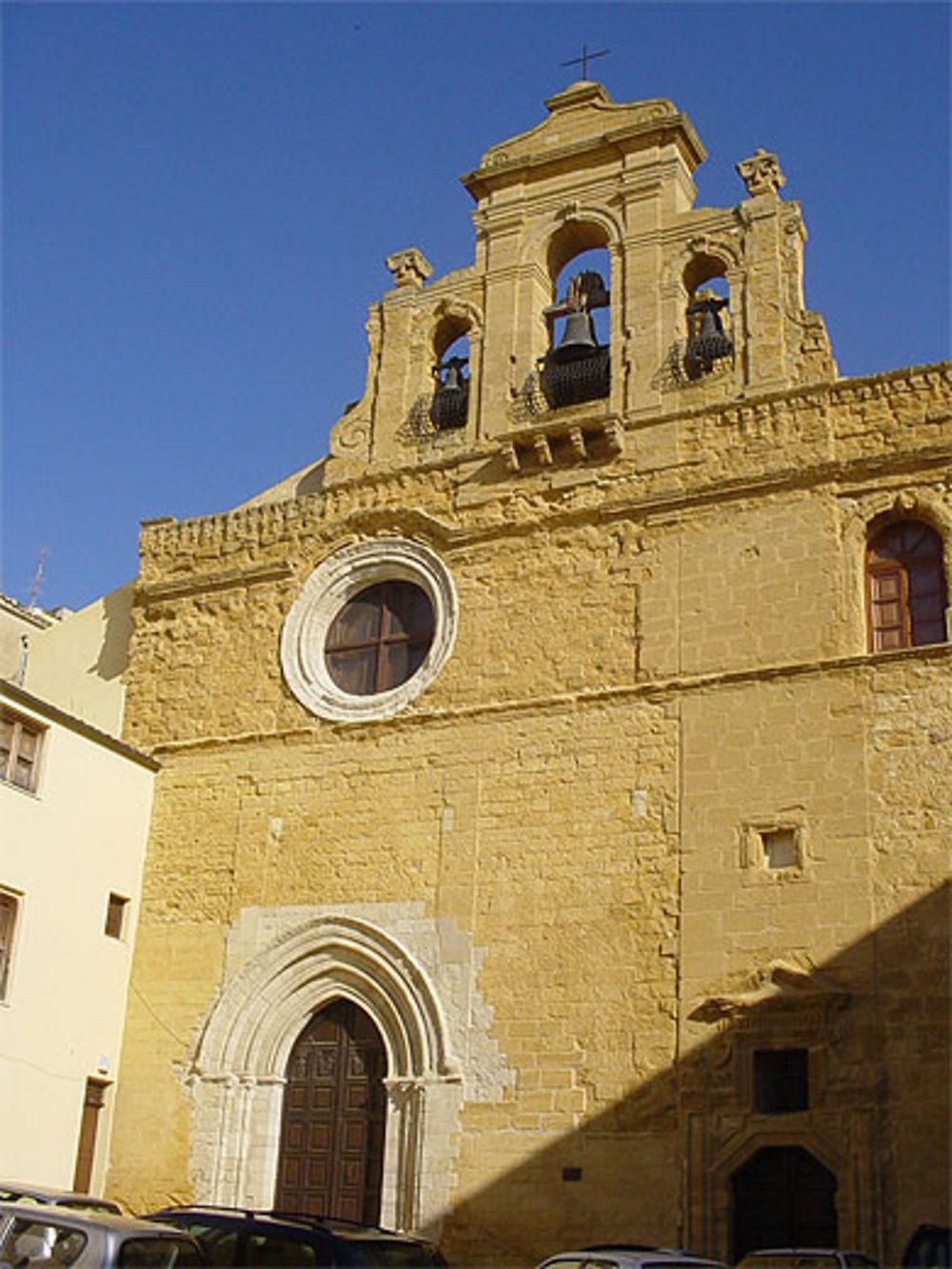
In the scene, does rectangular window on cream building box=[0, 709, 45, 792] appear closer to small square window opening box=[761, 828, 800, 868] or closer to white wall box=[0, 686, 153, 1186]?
white wall box=[0, 686, 153, 1186]

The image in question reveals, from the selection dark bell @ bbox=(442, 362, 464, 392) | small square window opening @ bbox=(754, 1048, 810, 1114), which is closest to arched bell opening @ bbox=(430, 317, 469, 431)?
dark bell @ bbox=(442, 362, 464, 392)

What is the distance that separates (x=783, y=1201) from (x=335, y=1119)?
451 centimetres

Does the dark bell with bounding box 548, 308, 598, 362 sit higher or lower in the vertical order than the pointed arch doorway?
higher

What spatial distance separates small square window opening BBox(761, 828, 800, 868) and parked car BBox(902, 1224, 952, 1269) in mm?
3583

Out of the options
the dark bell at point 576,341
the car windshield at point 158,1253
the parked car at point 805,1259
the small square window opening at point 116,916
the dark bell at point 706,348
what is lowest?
the car windshield at point 158,1253

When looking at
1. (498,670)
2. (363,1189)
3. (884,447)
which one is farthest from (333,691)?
(884,447)

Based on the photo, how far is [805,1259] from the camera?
10531 mm

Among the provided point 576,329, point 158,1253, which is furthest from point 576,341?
point 158,1253

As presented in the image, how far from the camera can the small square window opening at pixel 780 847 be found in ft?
44.6

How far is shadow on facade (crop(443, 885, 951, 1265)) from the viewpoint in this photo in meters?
12.2

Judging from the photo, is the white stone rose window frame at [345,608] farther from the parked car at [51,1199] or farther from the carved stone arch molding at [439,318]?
the parked car at [51,1199]

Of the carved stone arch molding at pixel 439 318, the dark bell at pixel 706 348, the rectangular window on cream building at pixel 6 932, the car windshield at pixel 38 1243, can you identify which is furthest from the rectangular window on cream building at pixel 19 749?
the dark bell at pixel 706 348

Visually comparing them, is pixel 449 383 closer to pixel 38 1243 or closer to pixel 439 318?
pixel 439 318

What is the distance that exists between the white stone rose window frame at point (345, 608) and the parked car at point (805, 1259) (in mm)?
7022
